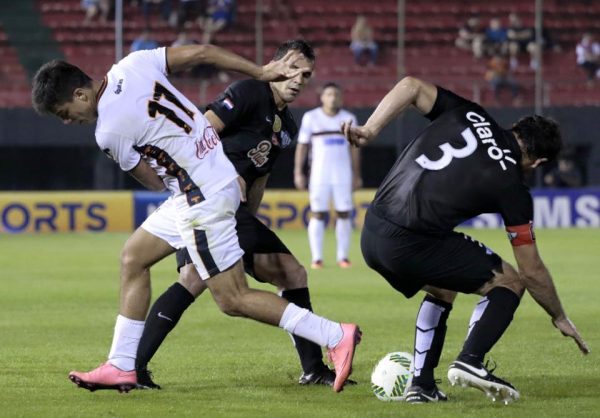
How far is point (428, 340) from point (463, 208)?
81 centimetres

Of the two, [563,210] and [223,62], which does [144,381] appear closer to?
[223,62]

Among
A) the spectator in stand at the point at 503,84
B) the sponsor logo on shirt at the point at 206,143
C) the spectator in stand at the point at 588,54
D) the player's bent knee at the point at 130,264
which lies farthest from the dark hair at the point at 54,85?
the spectator in stand at the point at 588,54

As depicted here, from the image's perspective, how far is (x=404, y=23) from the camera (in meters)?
27.4

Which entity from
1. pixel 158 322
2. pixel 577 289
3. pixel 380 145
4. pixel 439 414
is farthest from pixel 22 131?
pixel 439 414

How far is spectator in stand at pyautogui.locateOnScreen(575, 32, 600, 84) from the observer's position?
25438 millimetres

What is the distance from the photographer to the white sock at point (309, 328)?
271 inches

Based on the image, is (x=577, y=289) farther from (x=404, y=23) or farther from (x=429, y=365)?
(x=404, y=23)

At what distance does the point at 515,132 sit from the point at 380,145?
1778 centimetres

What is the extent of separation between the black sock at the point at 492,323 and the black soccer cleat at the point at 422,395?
1.41ft

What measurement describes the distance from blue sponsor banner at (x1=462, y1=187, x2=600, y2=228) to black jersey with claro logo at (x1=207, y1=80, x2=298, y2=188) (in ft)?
54.0

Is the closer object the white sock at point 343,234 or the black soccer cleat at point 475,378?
the black soccer cleat at point 475,378

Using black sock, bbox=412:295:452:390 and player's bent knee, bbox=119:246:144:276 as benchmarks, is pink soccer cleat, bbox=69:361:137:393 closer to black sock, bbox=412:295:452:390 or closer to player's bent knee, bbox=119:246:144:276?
player's bent knee, bbox=119:246:144:276

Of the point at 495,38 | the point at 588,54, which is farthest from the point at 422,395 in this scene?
the point at 495,38

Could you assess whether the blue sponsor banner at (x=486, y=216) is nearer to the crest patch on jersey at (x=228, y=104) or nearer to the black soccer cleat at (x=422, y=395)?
the crest patch on jersey at (x=228, y=104)
